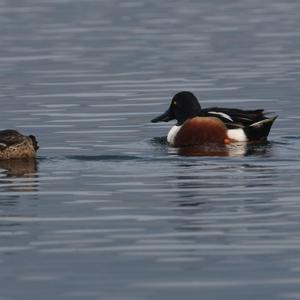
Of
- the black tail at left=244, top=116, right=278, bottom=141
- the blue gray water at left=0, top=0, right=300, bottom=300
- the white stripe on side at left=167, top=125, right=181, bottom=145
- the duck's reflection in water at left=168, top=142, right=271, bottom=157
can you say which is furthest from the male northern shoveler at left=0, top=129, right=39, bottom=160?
the black tail at left=244, top=116, right=278, bottom=141

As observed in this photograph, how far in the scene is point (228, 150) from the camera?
18.0 metres

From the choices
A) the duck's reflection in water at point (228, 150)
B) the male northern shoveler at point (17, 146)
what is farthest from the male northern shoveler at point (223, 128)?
the male northern shoveler at point (17, 146)

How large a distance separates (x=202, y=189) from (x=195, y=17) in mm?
23617

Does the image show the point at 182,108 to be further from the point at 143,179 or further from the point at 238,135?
the point at 143,179

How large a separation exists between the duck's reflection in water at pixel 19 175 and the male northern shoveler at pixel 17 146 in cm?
7

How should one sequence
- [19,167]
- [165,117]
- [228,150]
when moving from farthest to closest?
[165,117], [228,150], [19,167]

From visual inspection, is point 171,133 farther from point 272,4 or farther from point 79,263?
point 272,4

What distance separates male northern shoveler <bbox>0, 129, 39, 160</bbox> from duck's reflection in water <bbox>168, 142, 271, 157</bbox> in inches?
64.3

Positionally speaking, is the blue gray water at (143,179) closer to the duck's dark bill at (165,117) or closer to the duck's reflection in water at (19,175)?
the duck's reflection in water at (19,175)

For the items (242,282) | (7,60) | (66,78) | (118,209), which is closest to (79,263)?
(242,282)

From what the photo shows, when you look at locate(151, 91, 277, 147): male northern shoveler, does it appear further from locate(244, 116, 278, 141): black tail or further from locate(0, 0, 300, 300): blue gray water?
locate(0, 0, 300, 300): blue gray water

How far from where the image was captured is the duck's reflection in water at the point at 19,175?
49.4 feet

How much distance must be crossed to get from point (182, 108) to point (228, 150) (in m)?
2.03

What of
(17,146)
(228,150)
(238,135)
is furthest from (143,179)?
(238,135)
